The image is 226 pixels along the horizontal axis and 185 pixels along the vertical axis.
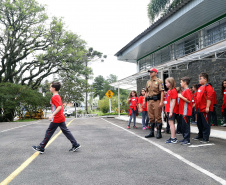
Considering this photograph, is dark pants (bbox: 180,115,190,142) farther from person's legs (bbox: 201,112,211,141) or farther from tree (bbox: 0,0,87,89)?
tree (bbox: 0,0,87,89)

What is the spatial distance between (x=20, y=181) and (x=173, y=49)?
1526cm

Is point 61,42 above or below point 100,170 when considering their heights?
above

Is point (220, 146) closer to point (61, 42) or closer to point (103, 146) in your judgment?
point (103, 146)

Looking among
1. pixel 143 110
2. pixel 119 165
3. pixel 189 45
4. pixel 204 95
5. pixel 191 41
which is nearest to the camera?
pixel 119 165

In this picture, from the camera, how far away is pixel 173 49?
16.5 metres

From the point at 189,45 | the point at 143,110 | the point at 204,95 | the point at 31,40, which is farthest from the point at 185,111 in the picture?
the point at 31,40

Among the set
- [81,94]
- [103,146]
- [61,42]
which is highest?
[61,42]

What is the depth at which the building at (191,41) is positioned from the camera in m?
10.3

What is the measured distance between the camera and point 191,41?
1366 centimetres

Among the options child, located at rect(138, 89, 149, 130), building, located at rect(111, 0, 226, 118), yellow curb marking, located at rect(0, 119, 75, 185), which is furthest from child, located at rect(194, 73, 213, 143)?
yellow curb marking, located at rect(0, 119, 75, 185)

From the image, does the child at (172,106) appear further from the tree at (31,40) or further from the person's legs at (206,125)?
the tree at (31,40)

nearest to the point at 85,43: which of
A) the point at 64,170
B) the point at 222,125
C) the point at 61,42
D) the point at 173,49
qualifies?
the point at 61,42

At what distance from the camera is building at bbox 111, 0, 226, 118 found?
10.3 metres

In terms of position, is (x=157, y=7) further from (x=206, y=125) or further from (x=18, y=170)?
(x=18, y=170)
